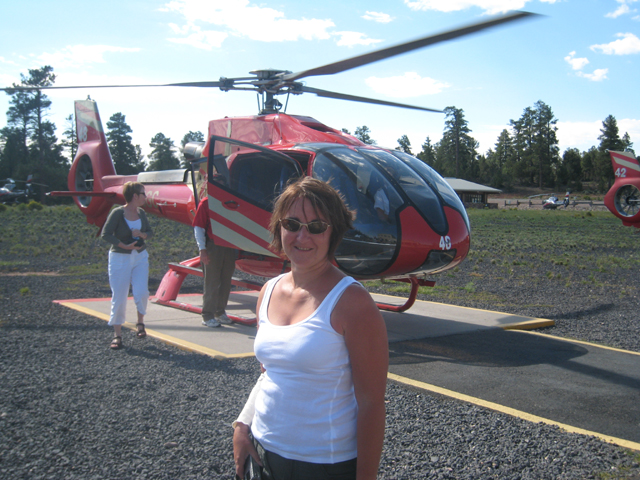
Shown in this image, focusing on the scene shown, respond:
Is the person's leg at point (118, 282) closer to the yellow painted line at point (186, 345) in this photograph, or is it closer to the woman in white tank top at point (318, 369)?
the yellow painted line at point (186, 345)

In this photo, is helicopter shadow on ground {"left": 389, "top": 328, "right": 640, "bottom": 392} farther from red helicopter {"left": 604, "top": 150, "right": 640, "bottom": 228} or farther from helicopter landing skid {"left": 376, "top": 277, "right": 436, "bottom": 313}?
red helicopter {"left": 604, "top": 150, "right": 640, "bottom": 228}

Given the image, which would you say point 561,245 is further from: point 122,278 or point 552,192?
point 552,192

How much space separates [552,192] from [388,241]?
87486 millimetres

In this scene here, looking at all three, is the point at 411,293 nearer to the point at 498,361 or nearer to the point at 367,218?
the point at 498,361

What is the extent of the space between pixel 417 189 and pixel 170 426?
337 centimetres

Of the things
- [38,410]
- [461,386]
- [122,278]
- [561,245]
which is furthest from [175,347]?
[561,245]

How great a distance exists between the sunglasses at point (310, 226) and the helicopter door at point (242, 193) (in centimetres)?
431

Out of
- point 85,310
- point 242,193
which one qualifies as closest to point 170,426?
point 242,193

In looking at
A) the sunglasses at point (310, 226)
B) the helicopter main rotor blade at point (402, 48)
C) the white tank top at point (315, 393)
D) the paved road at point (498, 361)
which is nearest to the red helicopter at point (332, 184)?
the helicopter main rotor blade at point (402, 48)

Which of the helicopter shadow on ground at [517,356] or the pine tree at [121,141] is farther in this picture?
the pine tree at [121,141]

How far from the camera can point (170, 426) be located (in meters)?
3.44

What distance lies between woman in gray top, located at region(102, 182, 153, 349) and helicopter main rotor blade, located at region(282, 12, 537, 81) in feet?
7.76

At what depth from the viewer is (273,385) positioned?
1649mm

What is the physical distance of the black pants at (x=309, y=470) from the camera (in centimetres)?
153
